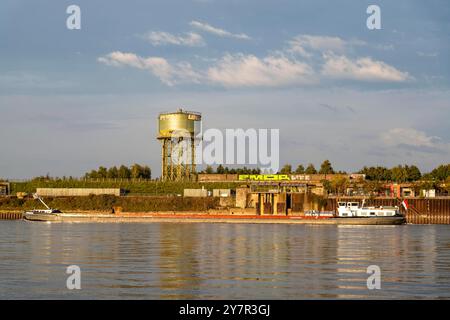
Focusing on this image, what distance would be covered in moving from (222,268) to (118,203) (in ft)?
355

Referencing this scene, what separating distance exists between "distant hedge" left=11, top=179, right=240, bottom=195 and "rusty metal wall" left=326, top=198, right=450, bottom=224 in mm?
30854

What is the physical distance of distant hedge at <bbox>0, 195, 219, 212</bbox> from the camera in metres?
150

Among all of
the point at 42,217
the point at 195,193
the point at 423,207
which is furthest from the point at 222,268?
the point at 195,193

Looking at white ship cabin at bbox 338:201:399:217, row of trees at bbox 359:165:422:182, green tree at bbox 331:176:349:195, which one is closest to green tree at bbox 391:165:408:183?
row of trees at bbox 359:165:422:182

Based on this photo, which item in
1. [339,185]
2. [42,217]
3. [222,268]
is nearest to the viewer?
[222,268]

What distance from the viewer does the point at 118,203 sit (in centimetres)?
15375

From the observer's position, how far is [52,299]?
1420 inches

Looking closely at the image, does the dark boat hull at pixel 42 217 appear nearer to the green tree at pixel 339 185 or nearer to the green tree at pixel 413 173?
the green tree at pixel 339 185

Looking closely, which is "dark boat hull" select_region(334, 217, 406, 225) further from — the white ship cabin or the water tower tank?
the water tower tank

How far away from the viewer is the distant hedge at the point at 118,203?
493 feet

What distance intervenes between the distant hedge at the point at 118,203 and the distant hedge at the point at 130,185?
6396 millimetres

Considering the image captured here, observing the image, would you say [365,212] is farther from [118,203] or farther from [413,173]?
[413,173]
